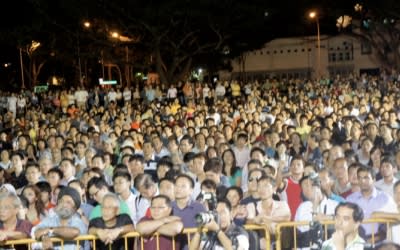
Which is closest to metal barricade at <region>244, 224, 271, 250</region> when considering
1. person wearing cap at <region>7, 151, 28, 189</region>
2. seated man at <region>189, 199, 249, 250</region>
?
seated man at <region>189, 199, 249, 250</region>

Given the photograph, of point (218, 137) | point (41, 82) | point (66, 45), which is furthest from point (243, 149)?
point (41, 82)

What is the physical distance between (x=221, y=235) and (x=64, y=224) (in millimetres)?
1707

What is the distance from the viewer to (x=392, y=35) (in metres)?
54.2

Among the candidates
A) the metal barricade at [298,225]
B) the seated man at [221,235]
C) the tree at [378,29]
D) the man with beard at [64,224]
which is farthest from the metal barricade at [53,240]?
the tree at [378,29]

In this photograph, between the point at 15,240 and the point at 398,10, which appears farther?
the point at 398,10

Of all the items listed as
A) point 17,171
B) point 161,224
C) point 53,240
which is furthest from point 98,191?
point 17,171

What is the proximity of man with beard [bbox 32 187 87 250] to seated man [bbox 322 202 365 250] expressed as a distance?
234cm

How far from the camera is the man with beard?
19.5ft

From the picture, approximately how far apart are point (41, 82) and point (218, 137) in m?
58.8

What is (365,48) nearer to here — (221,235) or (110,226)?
(110,226)

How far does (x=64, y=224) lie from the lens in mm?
6371

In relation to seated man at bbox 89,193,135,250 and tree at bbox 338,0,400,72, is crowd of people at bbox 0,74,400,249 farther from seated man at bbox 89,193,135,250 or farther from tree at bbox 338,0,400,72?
tree at bbox 338,0,400,72

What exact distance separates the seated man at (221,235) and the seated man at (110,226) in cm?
70

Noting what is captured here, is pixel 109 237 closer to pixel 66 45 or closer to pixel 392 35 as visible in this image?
pixel 66 45
